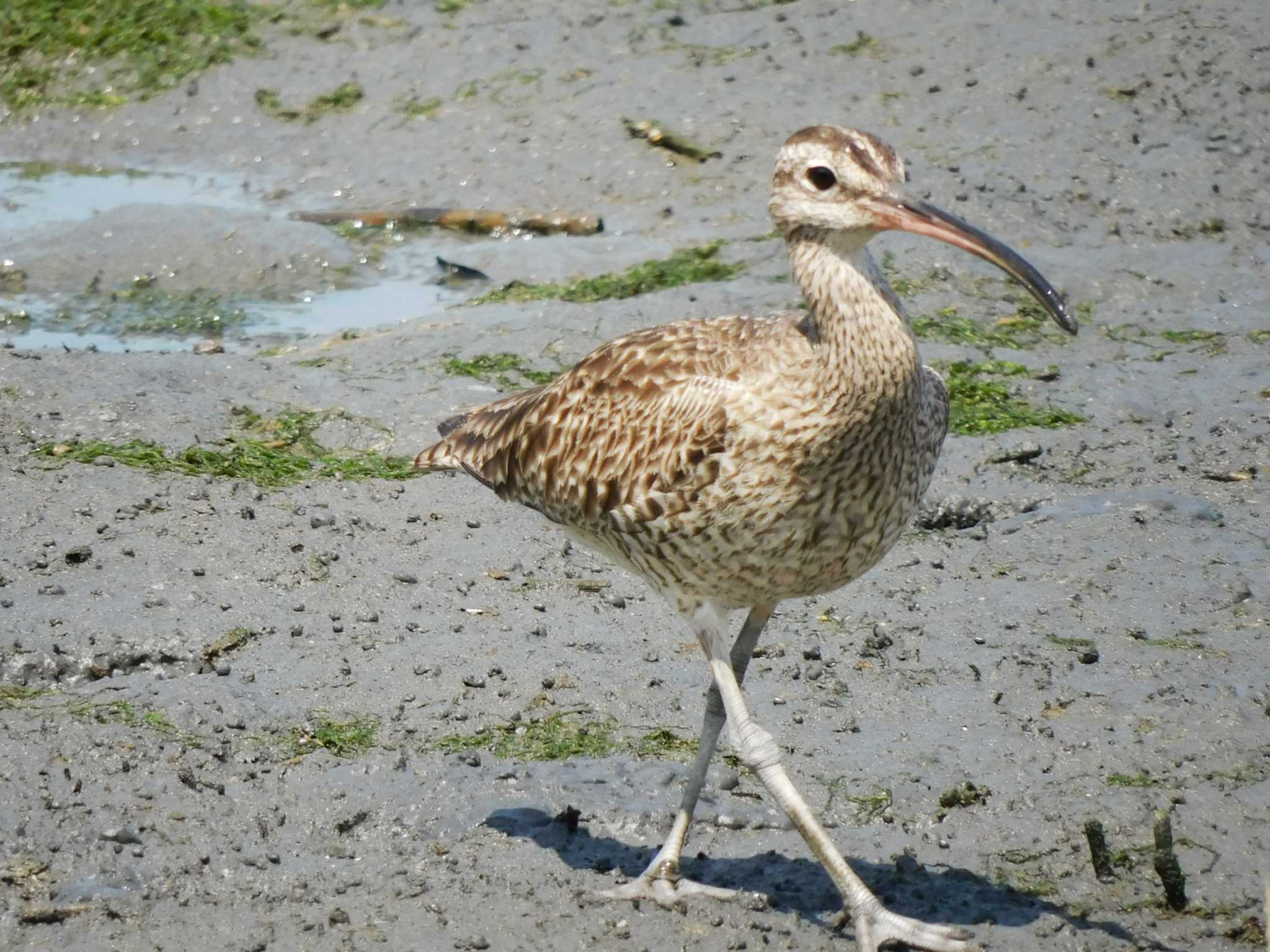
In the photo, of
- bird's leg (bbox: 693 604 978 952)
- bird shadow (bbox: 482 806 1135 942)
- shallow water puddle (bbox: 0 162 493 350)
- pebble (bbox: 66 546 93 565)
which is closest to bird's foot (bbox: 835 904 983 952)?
bird's leg (bbox: 693 604 978 952)

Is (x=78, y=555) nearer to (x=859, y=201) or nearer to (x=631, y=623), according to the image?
(x=631, y=623)

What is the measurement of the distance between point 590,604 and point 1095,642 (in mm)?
2067

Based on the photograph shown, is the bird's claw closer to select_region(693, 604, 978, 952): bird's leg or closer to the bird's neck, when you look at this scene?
select_region(693, 604, 978, 952): bird's leg

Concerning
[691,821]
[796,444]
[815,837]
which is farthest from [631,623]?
[796,444]

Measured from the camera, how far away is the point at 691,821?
5.76 m

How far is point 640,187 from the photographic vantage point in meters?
12.4

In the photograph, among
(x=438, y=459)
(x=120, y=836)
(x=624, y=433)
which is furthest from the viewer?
(x=438, y=459)

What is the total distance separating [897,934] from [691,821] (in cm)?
88

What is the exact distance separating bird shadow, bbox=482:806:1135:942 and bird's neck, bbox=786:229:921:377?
168 centimetres

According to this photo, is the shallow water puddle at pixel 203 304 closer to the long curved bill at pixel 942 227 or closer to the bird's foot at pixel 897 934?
the long curved bill at pixel 942 227

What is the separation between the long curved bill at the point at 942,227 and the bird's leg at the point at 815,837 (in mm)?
1385

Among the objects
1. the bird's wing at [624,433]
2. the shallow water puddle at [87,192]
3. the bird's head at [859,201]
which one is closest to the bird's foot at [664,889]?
the bird's wing at [624,433]

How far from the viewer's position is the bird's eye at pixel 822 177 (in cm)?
508

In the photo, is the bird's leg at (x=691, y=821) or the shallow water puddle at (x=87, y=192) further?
the shallow water puddle at (x=87, y=192)
